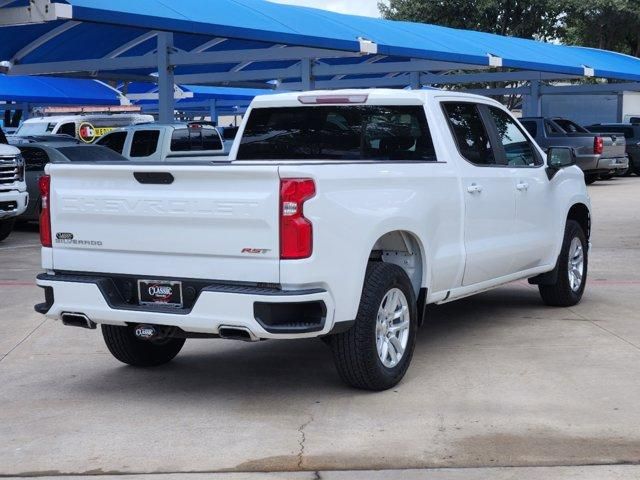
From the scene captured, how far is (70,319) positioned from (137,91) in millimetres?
39015

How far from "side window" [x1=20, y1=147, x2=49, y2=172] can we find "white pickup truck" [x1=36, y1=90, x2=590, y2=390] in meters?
10.8

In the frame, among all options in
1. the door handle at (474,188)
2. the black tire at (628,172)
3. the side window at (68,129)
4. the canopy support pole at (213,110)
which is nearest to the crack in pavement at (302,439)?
the door handle at (474,188)

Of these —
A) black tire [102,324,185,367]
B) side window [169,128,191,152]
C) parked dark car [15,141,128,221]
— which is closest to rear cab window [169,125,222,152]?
side window [169,128,191,152]

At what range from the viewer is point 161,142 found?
19594 mm

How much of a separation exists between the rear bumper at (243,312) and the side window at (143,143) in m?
13.5

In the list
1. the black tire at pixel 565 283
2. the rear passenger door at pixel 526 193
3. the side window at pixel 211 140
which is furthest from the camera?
the side window at pixel 211 140

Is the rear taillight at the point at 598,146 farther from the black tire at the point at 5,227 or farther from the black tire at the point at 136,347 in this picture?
the black tire at the point at 136,347

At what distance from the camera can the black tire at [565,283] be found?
31.4 feet

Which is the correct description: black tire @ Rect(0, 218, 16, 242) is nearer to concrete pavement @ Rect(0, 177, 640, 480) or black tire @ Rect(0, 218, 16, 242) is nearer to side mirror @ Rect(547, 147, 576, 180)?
concrete pavement @ Rect(0, 177, 640, 480)

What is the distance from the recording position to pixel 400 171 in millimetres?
6887

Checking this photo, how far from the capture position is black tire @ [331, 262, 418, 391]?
21.2 ft

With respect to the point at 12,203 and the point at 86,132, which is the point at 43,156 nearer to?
the point at 12,203

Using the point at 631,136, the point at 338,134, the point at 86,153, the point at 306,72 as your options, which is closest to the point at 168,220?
the point at 338,134

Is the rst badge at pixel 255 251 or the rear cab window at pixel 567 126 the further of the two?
the rear cab window at pixel 567 126
